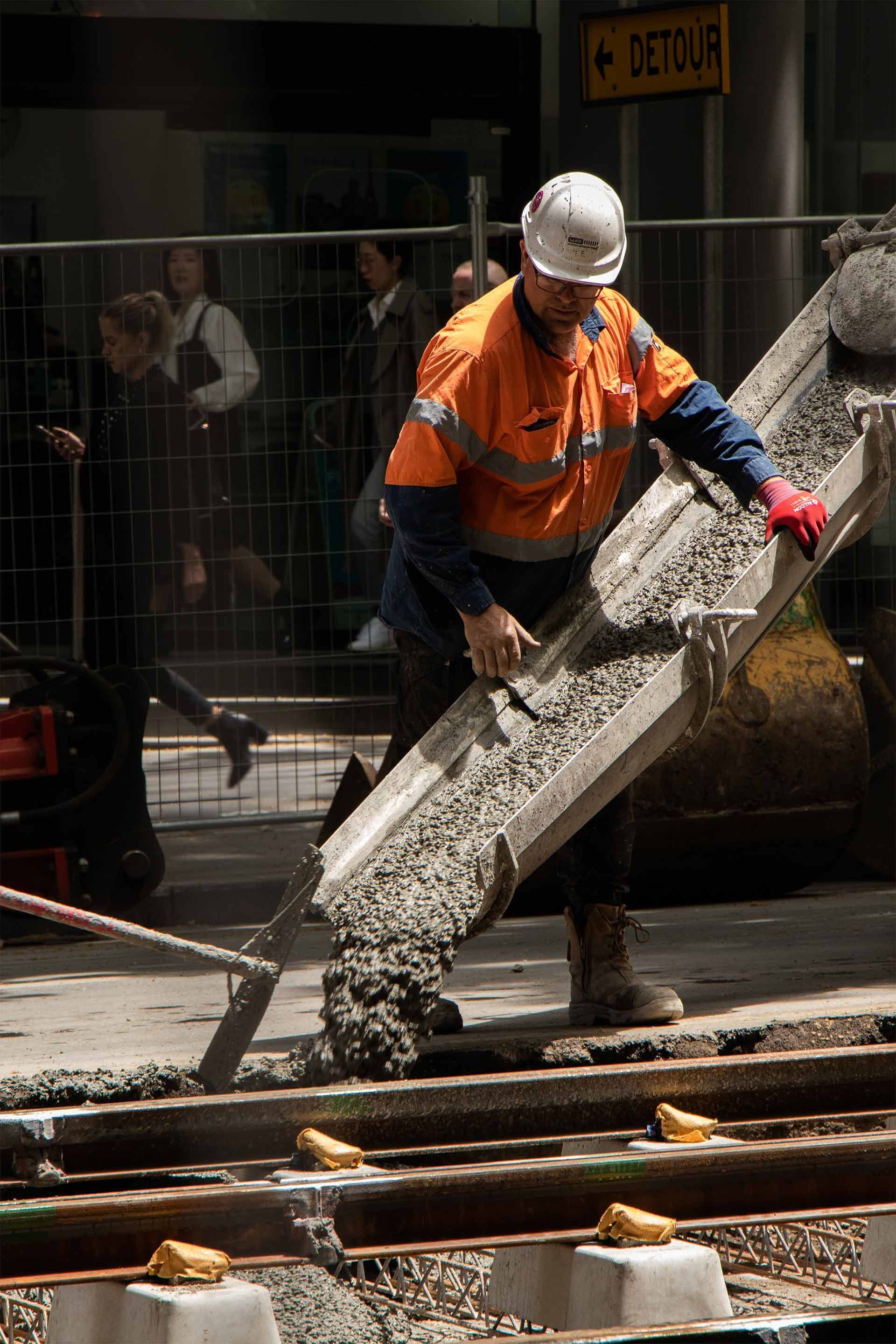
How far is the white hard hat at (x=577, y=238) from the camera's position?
4363 mm

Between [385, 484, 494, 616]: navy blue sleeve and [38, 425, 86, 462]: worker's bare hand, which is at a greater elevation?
[38, 425, 86, 462]: worker's bare hand

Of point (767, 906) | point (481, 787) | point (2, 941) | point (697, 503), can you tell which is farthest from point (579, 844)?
point (2, 941)

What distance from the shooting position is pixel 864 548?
8.33 metres

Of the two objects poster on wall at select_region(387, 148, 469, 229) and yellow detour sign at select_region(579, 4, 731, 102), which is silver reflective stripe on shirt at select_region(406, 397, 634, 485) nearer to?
yellow detour sign at select_region(579, 4, 731, 102)

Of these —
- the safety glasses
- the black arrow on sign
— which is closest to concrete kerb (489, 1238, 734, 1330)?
the safety glasses

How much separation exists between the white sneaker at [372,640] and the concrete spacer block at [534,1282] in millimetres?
4988

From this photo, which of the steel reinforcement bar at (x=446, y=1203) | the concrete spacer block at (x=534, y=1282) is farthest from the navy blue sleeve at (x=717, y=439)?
the concrete spacer block at (x=534, y=1282)

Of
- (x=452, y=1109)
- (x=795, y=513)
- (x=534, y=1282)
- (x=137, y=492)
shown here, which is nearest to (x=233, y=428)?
(x=137, y=492)

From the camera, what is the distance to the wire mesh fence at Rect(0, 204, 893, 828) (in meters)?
7.55

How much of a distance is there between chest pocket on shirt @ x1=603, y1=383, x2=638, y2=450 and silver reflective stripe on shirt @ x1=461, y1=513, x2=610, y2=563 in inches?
10.7

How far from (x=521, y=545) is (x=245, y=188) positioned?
5.76m

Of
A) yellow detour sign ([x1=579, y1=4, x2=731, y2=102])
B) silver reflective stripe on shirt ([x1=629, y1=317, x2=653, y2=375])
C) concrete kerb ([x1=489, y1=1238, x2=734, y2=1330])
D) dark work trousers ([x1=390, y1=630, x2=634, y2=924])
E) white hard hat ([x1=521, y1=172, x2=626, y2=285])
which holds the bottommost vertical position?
concrete kerb ([x1=489, y1=1238, x2=734, y2=1330])

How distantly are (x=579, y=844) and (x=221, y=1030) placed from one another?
1.24 meters

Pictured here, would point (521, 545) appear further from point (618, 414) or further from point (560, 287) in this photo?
point (560, 287)
